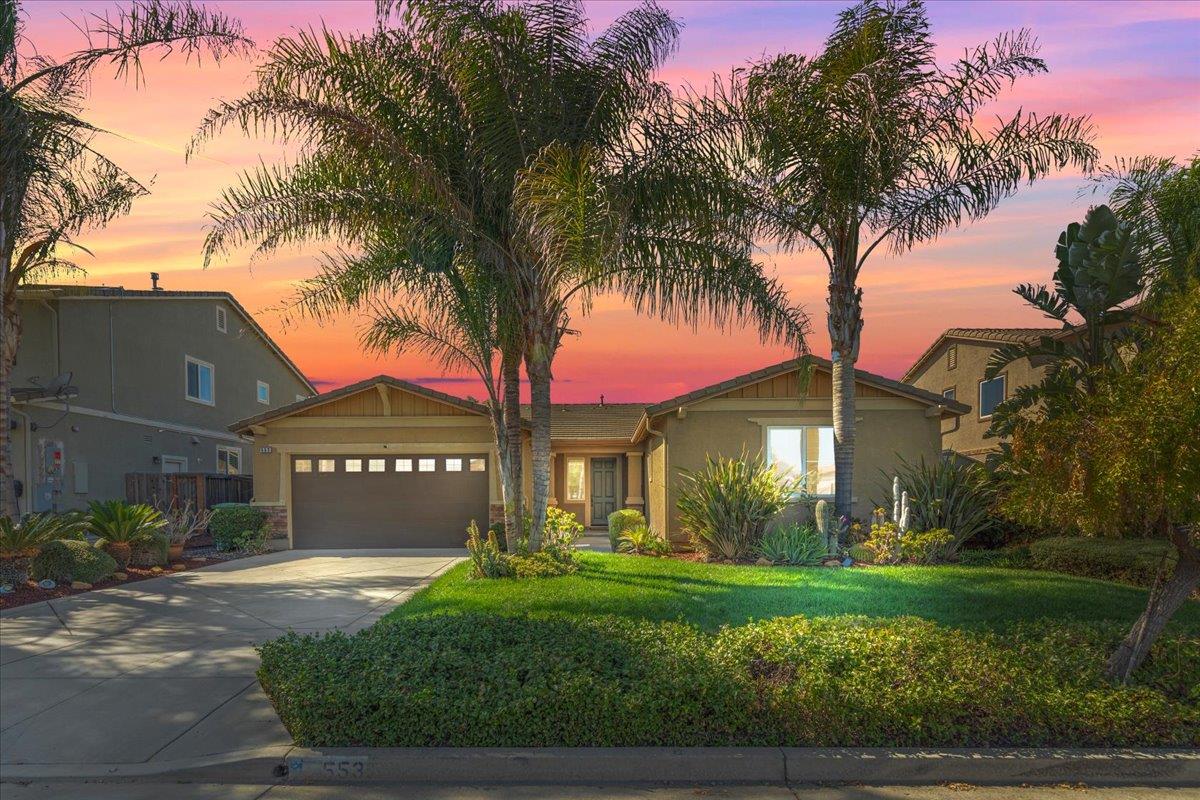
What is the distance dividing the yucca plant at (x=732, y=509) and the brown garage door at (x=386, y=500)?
7185 mm

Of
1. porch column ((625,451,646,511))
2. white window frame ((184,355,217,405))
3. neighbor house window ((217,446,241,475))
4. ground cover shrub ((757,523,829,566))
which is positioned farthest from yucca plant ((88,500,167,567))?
porch column ((625,451,646,511))

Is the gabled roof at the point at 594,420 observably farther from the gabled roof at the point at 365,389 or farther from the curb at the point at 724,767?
the curb at the point at 724,767

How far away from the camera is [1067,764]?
223 inches

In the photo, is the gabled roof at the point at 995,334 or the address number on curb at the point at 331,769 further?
the gabled roof at the point at 995,334

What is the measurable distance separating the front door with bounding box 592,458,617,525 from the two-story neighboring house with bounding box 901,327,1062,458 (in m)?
9.41

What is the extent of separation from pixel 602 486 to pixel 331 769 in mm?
21464

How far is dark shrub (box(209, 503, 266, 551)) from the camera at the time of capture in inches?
784

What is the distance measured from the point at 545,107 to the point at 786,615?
24.6 feet

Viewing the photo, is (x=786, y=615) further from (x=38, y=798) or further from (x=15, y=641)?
(x=15, y=641)

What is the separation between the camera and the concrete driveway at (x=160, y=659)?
20.8ft

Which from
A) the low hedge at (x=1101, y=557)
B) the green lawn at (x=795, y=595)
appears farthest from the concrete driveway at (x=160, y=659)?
the low hedge at (x=1101, y=557)

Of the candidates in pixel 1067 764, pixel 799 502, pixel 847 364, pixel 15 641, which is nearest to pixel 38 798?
pixel 15 641

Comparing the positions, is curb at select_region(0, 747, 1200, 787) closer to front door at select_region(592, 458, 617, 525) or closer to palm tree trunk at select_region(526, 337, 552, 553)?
palm tree trunk at select_region(526, 337, 552, 553)

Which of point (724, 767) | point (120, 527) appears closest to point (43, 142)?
point (120, 527)
